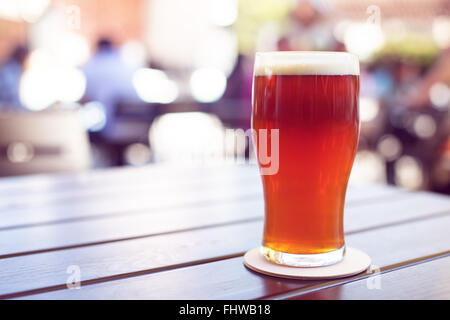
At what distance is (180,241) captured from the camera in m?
0.65

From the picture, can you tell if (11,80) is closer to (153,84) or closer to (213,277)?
(153,84)

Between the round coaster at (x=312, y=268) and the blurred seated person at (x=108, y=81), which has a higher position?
the blurred seated person at (x=108, y=81)

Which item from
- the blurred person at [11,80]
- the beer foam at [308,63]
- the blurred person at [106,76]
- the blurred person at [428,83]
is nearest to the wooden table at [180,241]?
the beer foam at [308,63]

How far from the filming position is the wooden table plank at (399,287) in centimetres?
46

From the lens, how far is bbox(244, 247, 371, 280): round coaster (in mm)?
519

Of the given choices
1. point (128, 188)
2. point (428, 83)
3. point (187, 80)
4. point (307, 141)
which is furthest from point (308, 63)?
point (187, 80)

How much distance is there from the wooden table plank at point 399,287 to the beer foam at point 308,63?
22 centimetres

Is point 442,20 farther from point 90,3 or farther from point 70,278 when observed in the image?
point 70,278

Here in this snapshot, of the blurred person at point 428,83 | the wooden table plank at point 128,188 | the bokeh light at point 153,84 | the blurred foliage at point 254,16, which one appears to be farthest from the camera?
the blurred foliage at point 254,16

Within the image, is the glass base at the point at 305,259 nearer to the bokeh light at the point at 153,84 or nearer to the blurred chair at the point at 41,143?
the blurred chair at the point at 41,143

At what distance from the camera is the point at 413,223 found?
742 millimetres

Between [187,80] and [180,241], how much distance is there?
619 centimetres

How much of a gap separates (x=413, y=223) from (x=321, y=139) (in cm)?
26
